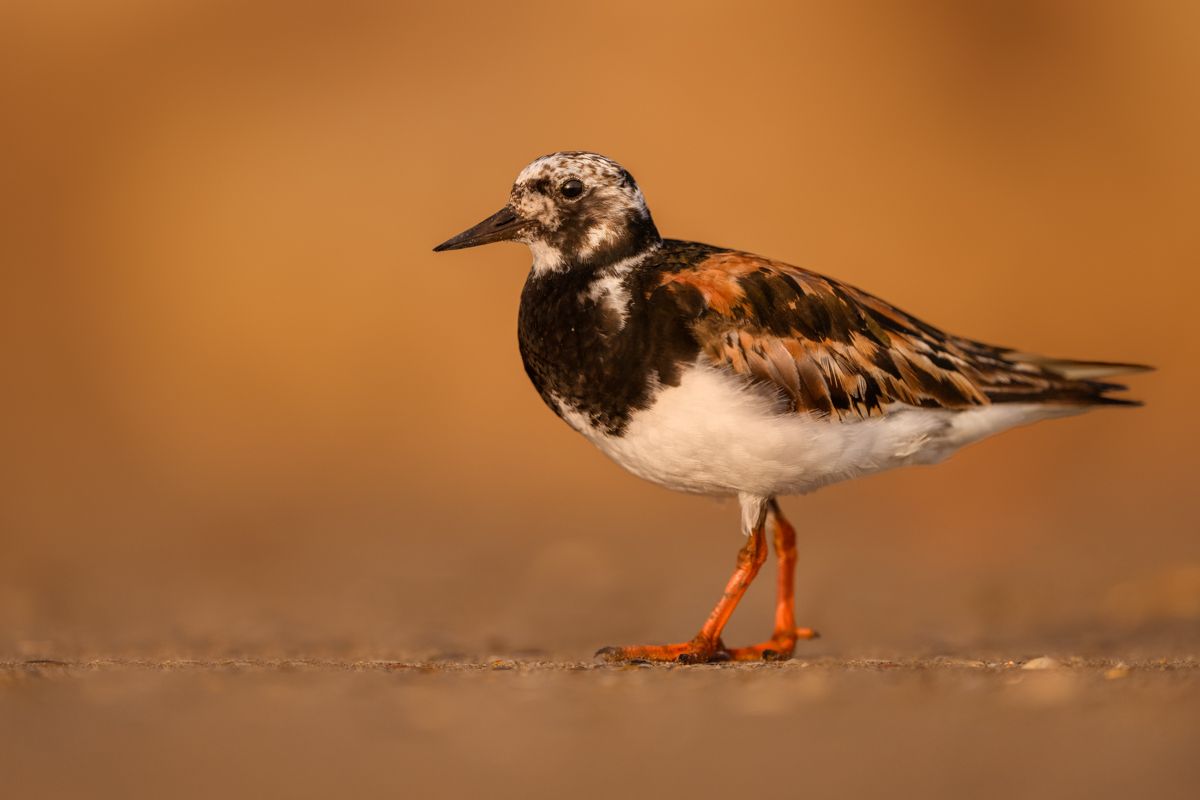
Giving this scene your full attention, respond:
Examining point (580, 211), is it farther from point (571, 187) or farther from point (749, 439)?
point (749, 439)

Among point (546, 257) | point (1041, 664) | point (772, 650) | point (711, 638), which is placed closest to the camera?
point (1041, 664)

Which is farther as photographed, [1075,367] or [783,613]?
[1075,367]

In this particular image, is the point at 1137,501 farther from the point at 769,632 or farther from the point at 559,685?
the point at 559,685

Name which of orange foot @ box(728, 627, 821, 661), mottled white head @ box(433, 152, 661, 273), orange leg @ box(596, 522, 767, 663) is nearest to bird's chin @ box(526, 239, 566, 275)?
mottled white head @ box(433, 152, 661, 273)

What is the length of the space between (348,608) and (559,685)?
4727 millimetres

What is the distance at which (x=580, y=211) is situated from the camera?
732 cm

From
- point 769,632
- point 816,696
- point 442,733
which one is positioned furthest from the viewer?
point 769,632

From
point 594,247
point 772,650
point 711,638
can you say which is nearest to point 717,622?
point 711,638

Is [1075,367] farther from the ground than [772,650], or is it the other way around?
[1075,367]

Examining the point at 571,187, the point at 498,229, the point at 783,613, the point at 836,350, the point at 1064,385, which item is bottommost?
the point at 783,613

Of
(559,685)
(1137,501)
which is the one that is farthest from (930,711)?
(1137,501)

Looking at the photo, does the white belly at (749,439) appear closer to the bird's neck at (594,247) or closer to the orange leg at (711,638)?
the orange leg at (711,638)

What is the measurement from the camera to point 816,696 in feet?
18.6

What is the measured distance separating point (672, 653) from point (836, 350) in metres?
1.63
